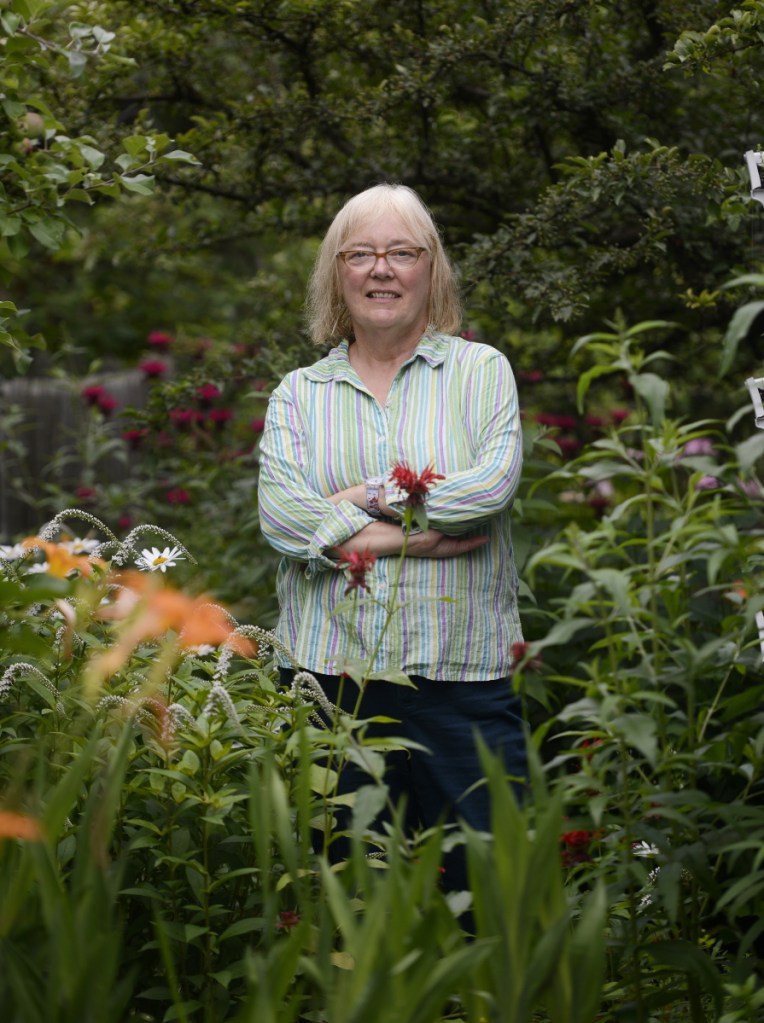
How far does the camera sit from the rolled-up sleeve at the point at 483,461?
2.81m

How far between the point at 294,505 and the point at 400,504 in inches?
11.8

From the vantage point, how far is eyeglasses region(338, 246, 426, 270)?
9.97 ft

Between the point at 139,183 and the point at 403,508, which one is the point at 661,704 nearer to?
the point at 403,508

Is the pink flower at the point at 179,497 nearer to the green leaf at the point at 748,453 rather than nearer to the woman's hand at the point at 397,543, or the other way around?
the woman's hand at the point at 397,543

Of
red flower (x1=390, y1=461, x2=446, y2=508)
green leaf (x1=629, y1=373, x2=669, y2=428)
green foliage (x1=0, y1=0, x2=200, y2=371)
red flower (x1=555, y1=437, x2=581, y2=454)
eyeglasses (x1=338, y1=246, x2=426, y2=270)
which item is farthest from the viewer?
red flower (x1=555, y1=437, x2=581, y2=454)

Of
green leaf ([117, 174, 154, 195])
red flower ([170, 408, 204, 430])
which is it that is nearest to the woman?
green leaf ([117, 174, 154, 195])

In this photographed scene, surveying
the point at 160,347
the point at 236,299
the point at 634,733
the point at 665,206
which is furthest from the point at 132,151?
the point at 236,299

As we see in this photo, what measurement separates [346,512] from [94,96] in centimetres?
241

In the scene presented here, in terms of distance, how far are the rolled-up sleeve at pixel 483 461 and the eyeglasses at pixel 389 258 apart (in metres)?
0.27

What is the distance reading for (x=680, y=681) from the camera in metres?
2.00

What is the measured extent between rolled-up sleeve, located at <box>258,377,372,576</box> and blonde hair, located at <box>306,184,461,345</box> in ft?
0.93

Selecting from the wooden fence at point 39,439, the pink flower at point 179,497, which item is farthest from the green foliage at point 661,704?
the wooden fence at point 39,439

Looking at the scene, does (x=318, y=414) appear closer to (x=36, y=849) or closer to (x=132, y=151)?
(x=132, y=151)

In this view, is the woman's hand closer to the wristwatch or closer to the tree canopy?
the wristwatch
